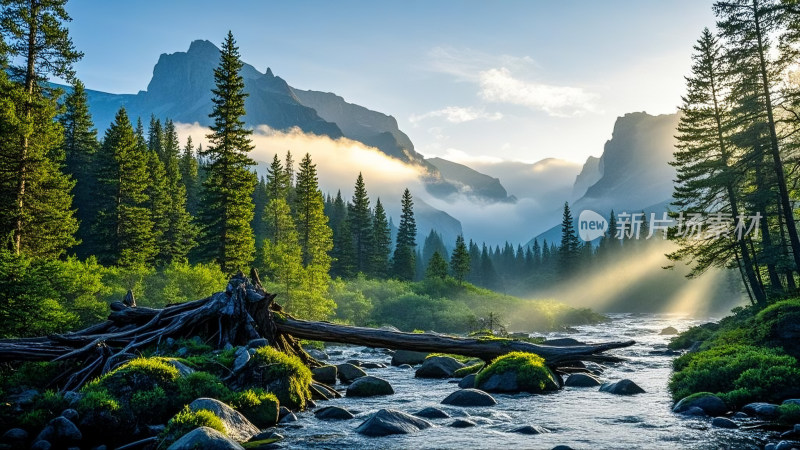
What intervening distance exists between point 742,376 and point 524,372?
5.62 meters

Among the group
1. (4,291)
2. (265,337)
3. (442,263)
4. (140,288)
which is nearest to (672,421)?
(265,337)

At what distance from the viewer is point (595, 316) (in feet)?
237

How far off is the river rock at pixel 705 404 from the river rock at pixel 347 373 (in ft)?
33.2

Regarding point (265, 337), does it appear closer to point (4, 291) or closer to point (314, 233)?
point (4, 291)

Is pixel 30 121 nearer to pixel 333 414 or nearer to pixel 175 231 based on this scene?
pixel 333 414

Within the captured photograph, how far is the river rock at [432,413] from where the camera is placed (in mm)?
11672

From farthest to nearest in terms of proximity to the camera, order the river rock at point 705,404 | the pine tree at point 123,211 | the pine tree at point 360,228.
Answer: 1. the pine tree at point 360,228
2. the pine tree at point 123,211
3. the river rock at point 705,404

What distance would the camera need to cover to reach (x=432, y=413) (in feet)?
38.6

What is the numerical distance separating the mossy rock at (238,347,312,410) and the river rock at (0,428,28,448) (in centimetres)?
392

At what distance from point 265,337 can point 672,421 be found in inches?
407

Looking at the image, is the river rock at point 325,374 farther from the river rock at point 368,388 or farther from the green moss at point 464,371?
the green moss at point 464,371

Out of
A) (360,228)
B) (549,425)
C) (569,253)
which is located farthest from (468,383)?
(569,253)

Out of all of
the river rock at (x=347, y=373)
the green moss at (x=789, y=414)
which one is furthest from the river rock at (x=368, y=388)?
the green moss at (x=789, y=414)

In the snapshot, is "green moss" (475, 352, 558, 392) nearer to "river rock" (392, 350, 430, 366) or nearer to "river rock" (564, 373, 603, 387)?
"river rock" (564, 373, 603, 387)
